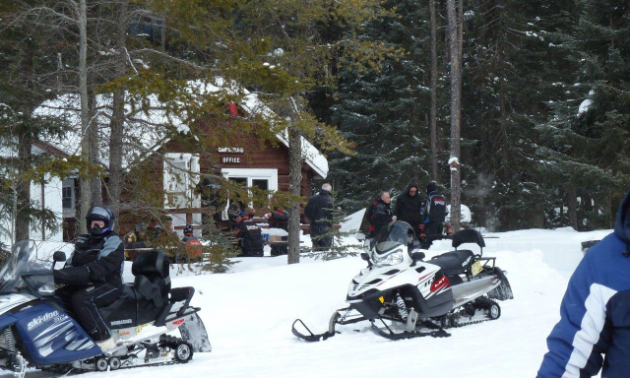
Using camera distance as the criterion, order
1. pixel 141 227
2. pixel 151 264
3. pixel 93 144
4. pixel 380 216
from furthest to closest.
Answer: pixel 380 216 < pixel 141 227 < pixel 93 144 < pixel 151 264

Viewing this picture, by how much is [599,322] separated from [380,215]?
11.9m

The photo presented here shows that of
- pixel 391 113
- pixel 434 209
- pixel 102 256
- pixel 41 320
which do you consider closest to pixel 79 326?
pixel 41 320

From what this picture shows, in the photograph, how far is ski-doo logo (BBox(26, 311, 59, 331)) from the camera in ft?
21.0

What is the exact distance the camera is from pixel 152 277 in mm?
7426

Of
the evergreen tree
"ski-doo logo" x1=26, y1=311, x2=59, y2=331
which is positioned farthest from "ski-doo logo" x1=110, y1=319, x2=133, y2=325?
the evergreen tree

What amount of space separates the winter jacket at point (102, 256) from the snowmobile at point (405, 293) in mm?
2257

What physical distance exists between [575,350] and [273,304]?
7.86m

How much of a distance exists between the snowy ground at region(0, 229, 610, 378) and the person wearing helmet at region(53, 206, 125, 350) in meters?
0.46

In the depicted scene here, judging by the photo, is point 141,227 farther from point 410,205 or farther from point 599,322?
point 599,322

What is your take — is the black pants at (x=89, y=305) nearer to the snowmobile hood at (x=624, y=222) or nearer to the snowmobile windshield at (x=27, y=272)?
the snowmobile windshield at (x=27, y=272)

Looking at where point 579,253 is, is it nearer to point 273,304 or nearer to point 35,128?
point 273,304

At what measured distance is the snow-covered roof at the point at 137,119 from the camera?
11023mm

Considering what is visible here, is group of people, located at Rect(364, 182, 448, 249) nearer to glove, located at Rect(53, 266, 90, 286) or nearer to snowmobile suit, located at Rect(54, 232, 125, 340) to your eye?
snowmobile suit, located at Rect(54, 232, 125, 340)

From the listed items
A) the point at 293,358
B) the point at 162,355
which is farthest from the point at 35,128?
the point at 293,358
